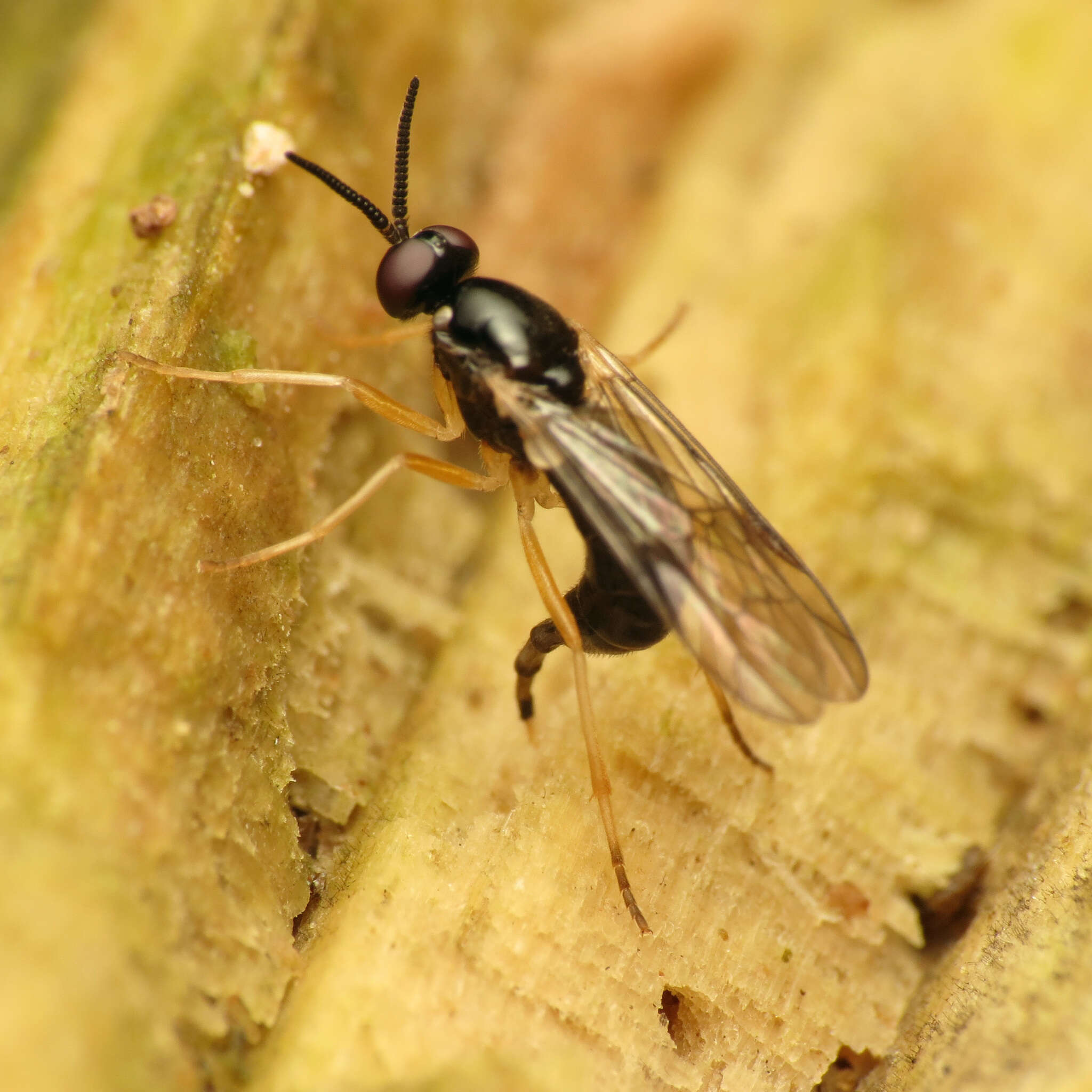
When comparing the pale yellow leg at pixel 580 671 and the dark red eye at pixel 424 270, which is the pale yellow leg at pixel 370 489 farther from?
the dark red eye at pixel 424 270

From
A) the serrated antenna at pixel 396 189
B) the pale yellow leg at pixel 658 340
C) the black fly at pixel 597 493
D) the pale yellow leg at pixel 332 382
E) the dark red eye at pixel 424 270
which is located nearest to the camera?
the pale yellow leg at pixel 332 382

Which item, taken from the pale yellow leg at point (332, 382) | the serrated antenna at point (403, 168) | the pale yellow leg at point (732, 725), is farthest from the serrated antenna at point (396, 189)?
the pale yellow leg at point (732, 725)

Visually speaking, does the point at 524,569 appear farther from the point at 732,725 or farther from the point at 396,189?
the point at 396,189

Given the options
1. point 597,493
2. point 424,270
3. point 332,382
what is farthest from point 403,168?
point 597,493

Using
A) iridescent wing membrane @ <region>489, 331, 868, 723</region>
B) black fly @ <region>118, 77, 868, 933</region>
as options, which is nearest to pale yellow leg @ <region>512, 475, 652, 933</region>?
black fly @ <region>118, 77, 868, 933</region>

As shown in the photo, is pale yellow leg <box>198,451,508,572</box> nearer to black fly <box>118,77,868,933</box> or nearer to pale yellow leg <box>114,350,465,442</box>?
black fly <box>118,77,868,933</box>
